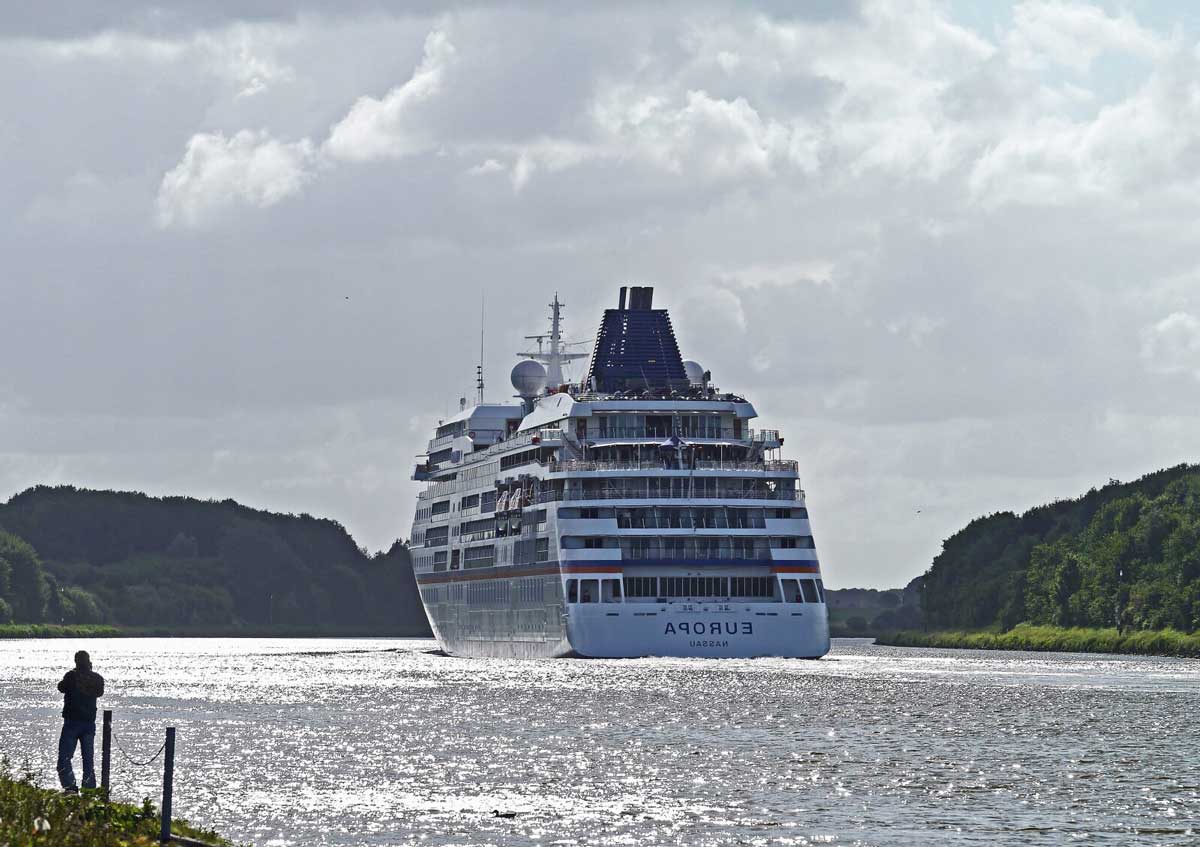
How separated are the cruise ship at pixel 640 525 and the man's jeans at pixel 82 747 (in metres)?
68.0

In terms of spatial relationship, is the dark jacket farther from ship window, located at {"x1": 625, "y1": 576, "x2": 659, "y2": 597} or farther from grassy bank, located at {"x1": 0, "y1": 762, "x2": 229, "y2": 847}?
ship window, located at {"x1": 625, "y1": 576, "x2": 659, "y2": 597}

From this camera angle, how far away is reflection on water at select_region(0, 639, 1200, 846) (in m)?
44.4

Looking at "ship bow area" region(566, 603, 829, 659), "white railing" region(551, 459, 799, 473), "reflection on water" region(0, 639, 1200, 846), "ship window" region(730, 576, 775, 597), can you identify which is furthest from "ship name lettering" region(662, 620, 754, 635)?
"white railing" region(551, 459, 799, 473)

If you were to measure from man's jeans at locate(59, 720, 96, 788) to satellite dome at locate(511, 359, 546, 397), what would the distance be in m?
105

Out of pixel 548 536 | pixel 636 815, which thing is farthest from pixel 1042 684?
pixel 636 815

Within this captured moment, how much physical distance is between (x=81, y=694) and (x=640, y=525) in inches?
2882

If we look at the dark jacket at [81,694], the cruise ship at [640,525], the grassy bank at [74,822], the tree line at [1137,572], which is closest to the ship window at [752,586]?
the cruise ship at [640,525]

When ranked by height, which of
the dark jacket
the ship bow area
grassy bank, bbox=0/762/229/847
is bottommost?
grassy bank, bbox=0/762/229/847

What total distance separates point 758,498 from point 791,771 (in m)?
61.9

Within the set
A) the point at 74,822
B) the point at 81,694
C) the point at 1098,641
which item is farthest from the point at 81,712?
the point at 1098,641

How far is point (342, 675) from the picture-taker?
117m

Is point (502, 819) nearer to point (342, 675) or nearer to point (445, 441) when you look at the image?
point (342, 675)

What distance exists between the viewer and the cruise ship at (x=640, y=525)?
112 m

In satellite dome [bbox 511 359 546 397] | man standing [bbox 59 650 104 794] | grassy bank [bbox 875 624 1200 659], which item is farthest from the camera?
grassy bank [bbox 875 624 1200 659]
